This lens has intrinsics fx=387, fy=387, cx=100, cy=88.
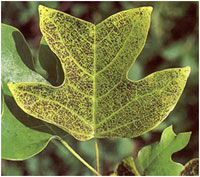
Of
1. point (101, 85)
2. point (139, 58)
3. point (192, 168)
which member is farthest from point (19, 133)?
point (139, 58)

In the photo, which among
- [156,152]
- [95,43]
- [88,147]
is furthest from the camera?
[88,147]

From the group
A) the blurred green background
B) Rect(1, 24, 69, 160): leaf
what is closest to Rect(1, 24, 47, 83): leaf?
Rect(1, 24, 69, 160): leaf

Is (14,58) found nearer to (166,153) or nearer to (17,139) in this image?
(17,139)

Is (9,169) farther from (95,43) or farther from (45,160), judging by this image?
(95,43)

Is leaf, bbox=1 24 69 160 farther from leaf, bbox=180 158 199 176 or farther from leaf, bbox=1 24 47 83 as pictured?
leaf, bbox=180 158 199 176

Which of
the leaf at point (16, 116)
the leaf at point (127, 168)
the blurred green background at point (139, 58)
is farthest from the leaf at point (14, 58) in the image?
the blurred green background at point (139, 58)

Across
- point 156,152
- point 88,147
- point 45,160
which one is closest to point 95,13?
point 88,147
